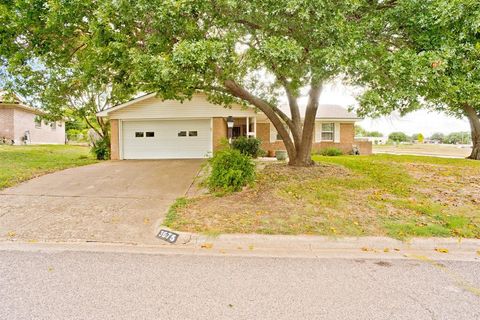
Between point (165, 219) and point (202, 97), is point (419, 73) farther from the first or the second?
point (202, 97)

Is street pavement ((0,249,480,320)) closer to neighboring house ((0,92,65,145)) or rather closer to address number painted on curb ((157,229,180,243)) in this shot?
address number painted on curb ((157,229,180,243))

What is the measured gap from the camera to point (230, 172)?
7664 millimetres

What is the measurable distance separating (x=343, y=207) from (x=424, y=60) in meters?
3.27

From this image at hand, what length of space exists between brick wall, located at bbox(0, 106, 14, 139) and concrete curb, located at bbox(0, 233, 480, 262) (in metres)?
22.1

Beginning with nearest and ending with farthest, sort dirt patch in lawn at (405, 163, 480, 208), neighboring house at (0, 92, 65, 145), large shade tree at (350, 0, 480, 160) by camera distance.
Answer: large shade tree at (350, 0, 480, 160) < dirt patch in lawn at (405, 163, 480, 208) < neighboring house at (0, 92, 65, 145)

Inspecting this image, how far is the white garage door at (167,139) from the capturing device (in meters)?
16.5

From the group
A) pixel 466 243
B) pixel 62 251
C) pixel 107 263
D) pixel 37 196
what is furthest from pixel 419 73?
pixel 37 196

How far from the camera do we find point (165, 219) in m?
5.96

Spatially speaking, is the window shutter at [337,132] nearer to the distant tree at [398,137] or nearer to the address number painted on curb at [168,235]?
the address number painted on curb at [168,235]

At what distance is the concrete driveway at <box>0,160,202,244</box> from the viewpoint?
530 cm

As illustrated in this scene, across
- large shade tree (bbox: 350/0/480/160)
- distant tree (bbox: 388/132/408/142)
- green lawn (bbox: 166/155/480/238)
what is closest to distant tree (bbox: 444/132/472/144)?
distant tree (bbox: 388/132/408/142)

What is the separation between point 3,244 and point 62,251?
3.83ft

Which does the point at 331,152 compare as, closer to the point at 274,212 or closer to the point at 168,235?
the point at 274,212

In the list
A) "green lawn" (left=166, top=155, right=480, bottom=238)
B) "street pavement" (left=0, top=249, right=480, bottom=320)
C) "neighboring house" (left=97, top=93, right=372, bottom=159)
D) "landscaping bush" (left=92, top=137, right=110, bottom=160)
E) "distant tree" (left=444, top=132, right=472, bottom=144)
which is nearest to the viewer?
"street pavement" (left=0, top=249, right=480, bottom=320)
